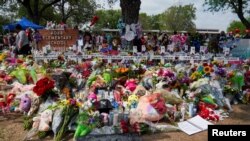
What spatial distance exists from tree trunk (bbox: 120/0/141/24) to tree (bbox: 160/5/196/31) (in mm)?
50663

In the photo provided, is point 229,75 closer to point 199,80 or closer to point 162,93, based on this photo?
point 199,80

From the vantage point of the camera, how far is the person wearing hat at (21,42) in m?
14.0

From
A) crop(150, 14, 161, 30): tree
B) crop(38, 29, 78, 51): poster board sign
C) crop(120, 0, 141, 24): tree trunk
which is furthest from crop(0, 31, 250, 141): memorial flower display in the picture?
crop(150, 14, 161, 30): tree

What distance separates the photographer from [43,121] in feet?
22.6

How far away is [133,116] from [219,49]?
14.4 metres

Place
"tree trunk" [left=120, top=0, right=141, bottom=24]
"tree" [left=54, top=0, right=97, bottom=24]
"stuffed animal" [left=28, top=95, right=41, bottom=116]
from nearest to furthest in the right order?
"stuffed animal" [left=28, top=95, right=41, bottom=116]
"tree trunk" [left=120, top=0, right=141, bottom=24]
"tree" [left=54, top=0, right=97, bottom=24]

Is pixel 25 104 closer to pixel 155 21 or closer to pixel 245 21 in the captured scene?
pixel 245 21

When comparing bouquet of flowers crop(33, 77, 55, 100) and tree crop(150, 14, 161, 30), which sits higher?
tree crop(150, 14, 161, 30)

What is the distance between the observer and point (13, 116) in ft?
26.6

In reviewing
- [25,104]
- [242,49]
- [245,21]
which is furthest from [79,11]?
[25,104]

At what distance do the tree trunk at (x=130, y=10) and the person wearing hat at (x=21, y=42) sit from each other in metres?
4.02

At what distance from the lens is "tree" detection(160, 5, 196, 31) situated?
66438 mm

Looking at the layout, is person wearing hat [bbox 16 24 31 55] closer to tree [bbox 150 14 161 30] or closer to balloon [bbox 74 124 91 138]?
balloon [bbox 74 124 91 138]

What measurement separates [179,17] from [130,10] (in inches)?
2115
